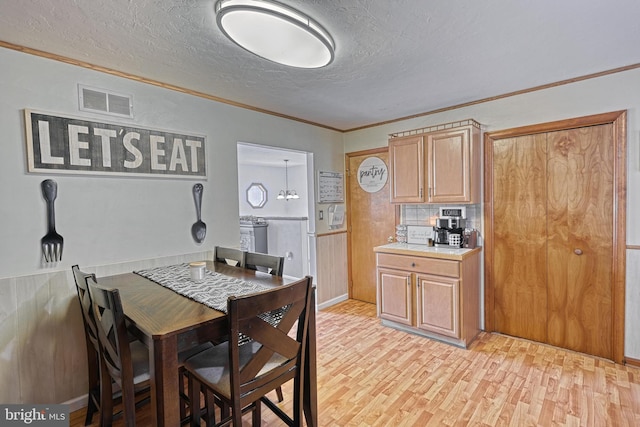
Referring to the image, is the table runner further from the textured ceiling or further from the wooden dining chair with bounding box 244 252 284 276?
the textured ceiling

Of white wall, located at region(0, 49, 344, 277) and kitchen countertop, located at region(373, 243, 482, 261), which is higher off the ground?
white wall, located at region(0, 49, 344, 277)

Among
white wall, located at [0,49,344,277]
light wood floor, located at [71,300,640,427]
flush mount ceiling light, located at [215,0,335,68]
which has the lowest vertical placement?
light wood floor, located at [71,300,640,427]

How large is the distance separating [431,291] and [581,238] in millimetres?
1284

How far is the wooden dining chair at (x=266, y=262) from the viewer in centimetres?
213

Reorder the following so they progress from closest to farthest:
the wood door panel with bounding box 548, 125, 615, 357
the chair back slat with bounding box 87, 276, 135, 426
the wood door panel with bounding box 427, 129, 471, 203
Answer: the chair back slat with bounding box 87, 276, 135, 426 → the wood door panel with bounding box 548, 125, 615, 357 → the wood door panel with bounding box 427, 129, 471, 203

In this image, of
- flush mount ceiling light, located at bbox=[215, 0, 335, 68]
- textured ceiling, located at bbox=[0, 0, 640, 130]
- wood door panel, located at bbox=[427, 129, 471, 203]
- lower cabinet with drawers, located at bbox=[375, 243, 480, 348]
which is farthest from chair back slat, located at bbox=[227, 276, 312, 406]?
wood door panel, located at bbox=[427, 129, 471, 203]

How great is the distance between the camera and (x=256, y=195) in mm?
6918

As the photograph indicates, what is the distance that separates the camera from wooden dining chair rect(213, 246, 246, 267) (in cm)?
242

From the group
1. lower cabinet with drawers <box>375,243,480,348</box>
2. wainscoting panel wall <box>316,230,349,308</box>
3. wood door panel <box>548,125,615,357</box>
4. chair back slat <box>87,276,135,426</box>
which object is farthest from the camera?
wainscoting panel wall <box>316,230,349,308</box>

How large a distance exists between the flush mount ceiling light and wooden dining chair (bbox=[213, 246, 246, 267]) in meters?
1.42

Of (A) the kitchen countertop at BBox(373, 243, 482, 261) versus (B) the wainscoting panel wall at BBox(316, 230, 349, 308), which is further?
(B) the wainscoting panel wall at BBox(316, 230, 349, 308)

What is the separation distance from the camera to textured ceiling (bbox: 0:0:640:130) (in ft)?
5.08

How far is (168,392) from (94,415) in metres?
1.25

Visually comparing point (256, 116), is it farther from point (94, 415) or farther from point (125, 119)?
point (94, 415)
